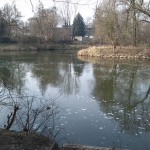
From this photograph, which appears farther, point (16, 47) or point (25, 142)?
point (16, 47)

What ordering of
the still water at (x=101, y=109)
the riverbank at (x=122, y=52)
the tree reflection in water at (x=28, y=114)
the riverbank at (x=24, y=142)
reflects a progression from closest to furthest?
the riverbank at (x=24, y=142)
the tree reflection in water at (x=28, y=114)
the still water at (x=101, y=109)
the riverbank at (x=122, y=52)

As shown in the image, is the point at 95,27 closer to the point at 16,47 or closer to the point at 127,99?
the point at 16,47

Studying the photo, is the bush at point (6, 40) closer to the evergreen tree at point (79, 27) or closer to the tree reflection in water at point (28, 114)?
the evergreen tree at point (79, 27)

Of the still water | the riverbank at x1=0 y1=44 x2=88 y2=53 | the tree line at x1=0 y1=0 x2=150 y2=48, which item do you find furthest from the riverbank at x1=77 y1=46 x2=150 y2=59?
the still water

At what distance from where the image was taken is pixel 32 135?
5.18m

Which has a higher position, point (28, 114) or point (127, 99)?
point (28, 114)

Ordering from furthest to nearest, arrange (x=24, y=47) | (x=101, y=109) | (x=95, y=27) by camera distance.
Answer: (x=24, y=47) → (x=95, y=27) → (x=101, y=109)

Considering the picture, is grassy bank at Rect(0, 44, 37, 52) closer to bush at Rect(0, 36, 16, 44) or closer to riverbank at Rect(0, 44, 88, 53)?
riverbank at Rect(0, 44, 88, 53)

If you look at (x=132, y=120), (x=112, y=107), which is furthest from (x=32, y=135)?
(x=112, y=107)

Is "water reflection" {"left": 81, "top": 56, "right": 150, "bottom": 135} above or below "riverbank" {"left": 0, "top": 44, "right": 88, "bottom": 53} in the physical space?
below

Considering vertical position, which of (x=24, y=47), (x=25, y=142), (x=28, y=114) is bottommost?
(x=25, y=142)

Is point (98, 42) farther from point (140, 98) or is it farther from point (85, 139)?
point (85, 139)

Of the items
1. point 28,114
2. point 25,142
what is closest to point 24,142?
point 25,142

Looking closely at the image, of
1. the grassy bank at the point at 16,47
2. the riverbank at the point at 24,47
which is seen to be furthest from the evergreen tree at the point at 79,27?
the grassy bank at the point at 16,47
